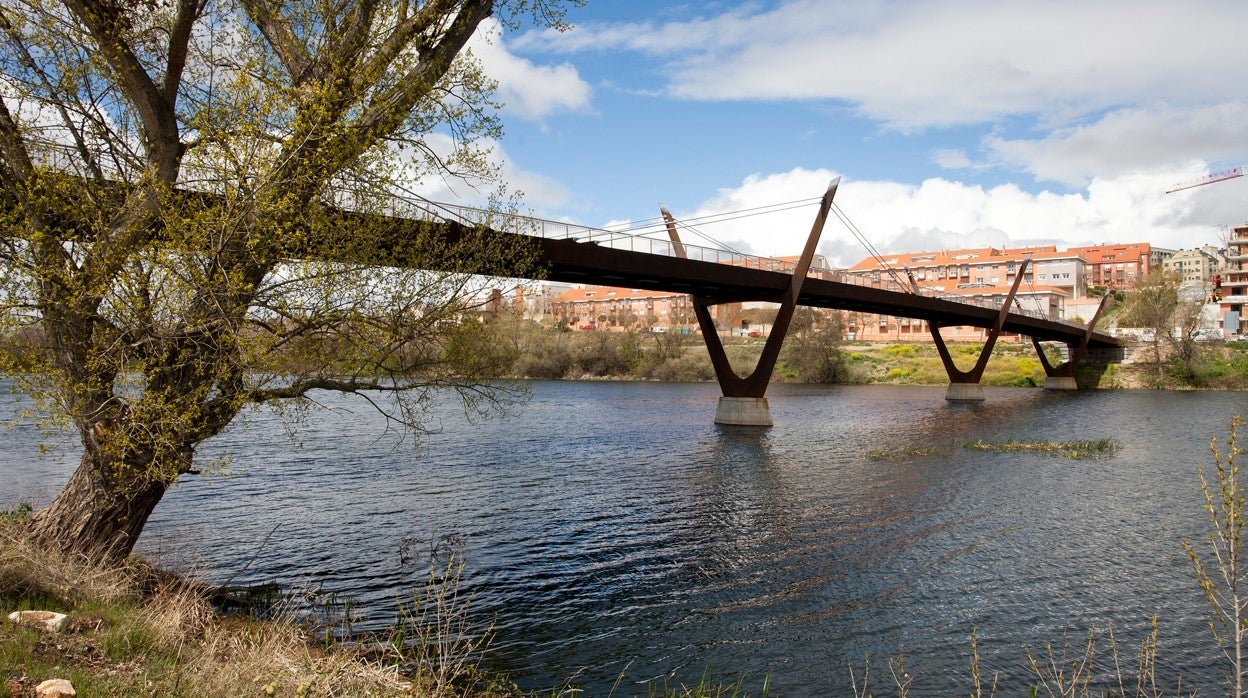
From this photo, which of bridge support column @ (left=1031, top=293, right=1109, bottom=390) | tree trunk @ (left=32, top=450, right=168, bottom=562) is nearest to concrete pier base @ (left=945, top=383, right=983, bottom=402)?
bridge support column @ (left=1031, top=293, right=1109, bottom=390)

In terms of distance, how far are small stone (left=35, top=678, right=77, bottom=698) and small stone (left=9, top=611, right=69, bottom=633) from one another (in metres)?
1.83

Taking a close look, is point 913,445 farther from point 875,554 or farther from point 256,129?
point 256,129

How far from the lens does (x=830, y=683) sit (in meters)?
9.96

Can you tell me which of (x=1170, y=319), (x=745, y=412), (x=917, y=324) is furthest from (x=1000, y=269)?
(x=745, y=412)

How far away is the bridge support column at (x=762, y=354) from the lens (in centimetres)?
4044

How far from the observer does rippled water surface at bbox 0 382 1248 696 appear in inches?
436

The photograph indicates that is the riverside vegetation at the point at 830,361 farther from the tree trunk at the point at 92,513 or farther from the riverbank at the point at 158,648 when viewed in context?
the riverbank at the point at 158,648

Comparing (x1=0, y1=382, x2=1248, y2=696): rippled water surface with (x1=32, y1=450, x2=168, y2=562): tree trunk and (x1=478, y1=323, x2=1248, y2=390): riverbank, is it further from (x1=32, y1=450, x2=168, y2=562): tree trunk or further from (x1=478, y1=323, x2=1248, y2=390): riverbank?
(x1=478, y1=323, x2=1248, y2=390): riverbank

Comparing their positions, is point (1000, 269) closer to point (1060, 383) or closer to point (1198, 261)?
point (1060, 383)

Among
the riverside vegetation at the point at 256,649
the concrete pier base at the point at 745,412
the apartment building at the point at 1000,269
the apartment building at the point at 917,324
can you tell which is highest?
the apartment building at the point at 1000,269

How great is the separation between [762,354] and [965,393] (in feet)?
105

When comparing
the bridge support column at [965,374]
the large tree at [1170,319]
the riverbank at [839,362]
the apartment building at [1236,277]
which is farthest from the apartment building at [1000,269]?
the bridge support column at [965,374]

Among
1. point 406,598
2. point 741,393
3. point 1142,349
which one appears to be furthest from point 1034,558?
point 1142,349

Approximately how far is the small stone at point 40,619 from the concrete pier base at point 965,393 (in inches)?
2553
